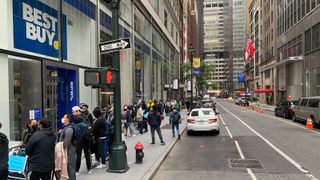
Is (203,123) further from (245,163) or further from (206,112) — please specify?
(245,163)

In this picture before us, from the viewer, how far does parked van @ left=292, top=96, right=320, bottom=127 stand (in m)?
23.8

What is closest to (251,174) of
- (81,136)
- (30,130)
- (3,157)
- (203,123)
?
(81,136)

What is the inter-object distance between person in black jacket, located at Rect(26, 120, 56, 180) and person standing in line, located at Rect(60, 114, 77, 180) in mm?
929

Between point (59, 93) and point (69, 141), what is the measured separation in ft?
29.1

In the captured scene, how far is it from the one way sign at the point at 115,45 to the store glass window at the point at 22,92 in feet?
12.1

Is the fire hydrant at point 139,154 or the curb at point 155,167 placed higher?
the fire hydrant at point 139,154

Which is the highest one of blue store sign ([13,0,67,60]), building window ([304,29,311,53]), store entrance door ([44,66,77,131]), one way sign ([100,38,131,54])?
building window ([304,29,311,53])

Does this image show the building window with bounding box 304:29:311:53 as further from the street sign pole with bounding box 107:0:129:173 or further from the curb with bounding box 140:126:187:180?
the street sign pole with bounding box 107:0:129:173

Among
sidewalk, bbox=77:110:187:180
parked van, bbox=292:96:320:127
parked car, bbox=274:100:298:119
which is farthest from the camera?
parked car, bbox=274:100:298:119

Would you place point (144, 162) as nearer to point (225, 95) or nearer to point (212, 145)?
point (212, 145)

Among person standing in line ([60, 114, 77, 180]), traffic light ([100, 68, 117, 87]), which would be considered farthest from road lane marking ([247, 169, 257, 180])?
person standing in line ([60, 114, 77, 180])

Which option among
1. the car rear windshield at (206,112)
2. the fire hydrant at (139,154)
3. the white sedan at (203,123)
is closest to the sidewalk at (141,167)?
the fire hydrant at (139,154)

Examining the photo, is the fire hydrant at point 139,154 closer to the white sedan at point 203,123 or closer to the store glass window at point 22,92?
the store glass window at point 22,92

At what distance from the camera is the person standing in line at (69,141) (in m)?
7.39
